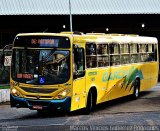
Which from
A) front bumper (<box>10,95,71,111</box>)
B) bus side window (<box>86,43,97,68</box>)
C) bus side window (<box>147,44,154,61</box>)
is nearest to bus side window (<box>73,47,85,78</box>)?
bus side window (<box>86,43,97,68</box>)

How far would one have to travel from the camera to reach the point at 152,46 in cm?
2359

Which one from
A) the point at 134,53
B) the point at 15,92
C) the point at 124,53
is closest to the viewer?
the point at 15,92

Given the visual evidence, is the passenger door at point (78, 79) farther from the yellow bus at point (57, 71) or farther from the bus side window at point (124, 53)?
the bus side window at point (124, 53)

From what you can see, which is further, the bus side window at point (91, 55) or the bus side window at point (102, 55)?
the bus side window at point (102, 55)

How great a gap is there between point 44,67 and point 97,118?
227 cm

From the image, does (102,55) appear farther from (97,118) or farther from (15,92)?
(15,92)

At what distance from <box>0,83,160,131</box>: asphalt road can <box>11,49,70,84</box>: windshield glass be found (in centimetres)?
123

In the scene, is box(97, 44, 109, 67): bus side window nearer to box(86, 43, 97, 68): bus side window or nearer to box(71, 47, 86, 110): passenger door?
box(86, 43, 97, 68): bus side window

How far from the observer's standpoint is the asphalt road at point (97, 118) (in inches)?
530

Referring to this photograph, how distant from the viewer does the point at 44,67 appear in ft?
51.2

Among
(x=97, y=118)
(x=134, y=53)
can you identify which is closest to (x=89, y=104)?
(x=97, y=118)

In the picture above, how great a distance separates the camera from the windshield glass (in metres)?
15.5

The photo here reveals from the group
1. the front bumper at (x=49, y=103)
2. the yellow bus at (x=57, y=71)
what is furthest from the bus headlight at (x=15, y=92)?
the front bumper at (x=49, y=103)

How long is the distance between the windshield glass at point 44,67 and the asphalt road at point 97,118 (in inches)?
48.6
